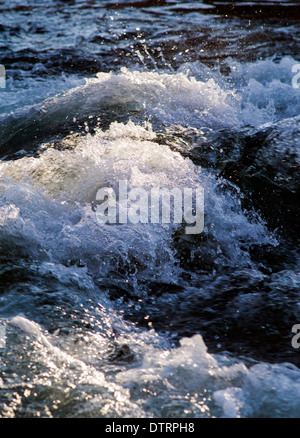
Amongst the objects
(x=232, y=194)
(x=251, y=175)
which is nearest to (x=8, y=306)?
(x=232, y=194)

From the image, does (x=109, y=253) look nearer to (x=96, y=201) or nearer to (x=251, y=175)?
(x=96, y=201)

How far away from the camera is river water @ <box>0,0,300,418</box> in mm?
1597

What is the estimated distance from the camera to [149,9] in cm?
694

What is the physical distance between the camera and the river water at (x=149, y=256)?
1.60 m
